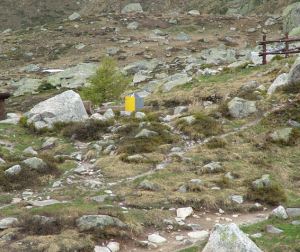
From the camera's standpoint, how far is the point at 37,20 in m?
121

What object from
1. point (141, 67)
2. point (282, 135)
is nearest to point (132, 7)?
point (141, 67)

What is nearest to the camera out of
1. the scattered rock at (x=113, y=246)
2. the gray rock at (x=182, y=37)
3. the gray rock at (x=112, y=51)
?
the scattered rock at (x=113, y=246)

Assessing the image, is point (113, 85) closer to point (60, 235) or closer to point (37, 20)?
point (60, 235)

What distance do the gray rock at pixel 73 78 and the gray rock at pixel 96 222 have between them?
109 feet

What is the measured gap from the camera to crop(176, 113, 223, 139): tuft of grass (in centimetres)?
1919

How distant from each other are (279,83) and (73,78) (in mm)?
27424

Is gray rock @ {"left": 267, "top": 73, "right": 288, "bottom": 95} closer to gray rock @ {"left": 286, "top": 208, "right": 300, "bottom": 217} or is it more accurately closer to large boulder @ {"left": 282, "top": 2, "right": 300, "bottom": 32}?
gray rock @ {"left": 286, "top": 208, "right": 300, "bottom": 217}

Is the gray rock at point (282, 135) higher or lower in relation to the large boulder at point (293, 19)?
higher

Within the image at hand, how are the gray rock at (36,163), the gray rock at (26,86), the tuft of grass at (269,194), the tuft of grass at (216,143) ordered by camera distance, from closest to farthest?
the tuft of grass at (269,194) < the gray rock at (36,163) < the tuft of grass at (216,143) < the gray rock at (26,86)

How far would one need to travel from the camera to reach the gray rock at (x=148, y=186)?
555 inches

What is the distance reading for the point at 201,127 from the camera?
774 inches

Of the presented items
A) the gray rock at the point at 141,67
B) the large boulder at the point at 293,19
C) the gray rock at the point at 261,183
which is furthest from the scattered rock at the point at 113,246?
the large boulder at the point at 293,19

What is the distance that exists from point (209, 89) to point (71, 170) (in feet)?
36.0

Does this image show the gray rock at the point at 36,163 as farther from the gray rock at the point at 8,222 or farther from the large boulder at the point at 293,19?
the large boulder at the point at 293,19
